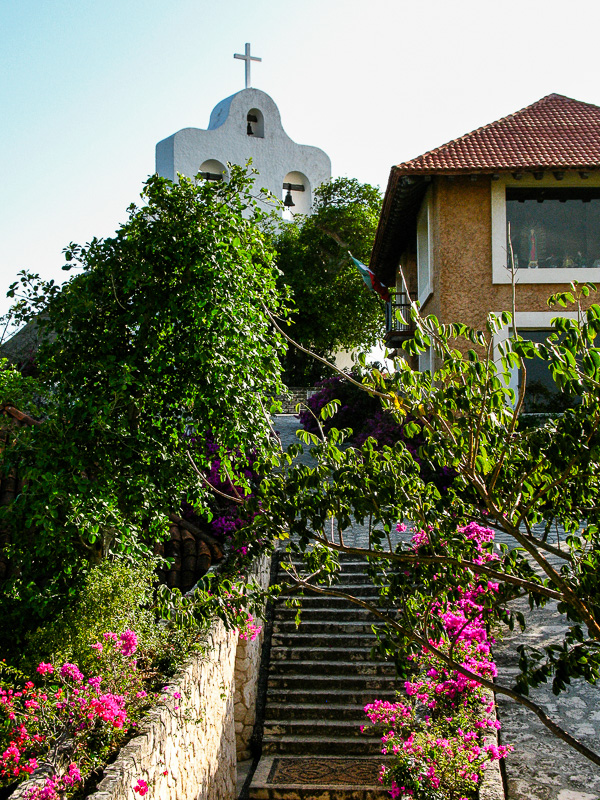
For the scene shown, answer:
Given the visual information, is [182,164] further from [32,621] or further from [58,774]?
[58,774]

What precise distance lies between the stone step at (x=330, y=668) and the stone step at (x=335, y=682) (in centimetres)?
6

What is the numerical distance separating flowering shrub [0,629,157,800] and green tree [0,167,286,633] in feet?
4.55

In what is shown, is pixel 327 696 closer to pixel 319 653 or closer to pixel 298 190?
pixel 319 653

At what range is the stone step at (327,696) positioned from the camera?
954cm

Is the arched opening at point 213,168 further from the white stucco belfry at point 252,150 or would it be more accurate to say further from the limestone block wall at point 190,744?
the limestone block wall at point 190,744

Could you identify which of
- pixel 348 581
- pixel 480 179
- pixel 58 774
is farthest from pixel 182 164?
pixel 58 774

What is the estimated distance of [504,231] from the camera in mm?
14328

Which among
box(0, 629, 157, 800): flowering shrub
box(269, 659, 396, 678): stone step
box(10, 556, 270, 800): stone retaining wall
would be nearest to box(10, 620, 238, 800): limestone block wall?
box(10, 556, 270, 800): stone retaining wall

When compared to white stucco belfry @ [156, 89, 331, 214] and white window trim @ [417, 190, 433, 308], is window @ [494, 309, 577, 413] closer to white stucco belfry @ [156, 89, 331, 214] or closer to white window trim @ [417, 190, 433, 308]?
white window trim @ [417, 190, 433, 308]

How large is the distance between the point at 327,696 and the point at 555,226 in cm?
963

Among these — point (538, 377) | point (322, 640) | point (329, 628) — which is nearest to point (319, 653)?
point (322, 640)

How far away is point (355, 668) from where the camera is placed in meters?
9.94

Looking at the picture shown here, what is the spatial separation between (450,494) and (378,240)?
649 inches

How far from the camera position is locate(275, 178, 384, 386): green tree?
30.3 m
